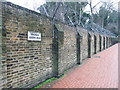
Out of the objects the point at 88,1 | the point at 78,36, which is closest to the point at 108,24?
the point at 88,1

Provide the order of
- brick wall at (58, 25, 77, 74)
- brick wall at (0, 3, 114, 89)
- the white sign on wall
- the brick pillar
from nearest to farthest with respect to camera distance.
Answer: brick wall at (0, 3, 114, 89) → the white sign on wall → the brick pillar → brick wall at (58, 25, 77, 74)

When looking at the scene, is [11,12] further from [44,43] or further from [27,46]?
[44,43]

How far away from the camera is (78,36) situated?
7539 mm

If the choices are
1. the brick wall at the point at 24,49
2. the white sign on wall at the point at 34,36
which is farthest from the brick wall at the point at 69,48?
the white sign on wall at the point at 34,36

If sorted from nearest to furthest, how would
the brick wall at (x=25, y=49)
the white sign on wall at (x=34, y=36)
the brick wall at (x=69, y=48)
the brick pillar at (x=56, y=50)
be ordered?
the brick wall at (x=25, y=49), the white sign on wall at (x=34, y=36), the brick pillar at (x=56, y=50), the brick wall at (x=69, y=48)

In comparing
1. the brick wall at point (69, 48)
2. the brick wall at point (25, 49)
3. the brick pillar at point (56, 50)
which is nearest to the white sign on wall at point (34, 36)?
the brick wall at point (25, 49)

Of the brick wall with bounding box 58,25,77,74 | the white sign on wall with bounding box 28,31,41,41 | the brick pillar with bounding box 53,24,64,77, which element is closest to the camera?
the white sign on wall with bounding box 28,31,41,41

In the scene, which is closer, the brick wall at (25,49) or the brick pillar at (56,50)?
the brick wall at (25,49)

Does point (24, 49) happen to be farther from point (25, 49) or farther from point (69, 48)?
point (69, 48)

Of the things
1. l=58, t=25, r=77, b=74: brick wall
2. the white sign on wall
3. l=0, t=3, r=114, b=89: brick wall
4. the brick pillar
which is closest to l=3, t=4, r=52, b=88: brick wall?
l=0, t=3, r=114, b=89: brick wall

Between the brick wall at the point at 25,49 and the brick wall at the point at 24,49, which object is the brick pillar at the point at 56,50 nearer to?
the brick wall at the point at 25,49

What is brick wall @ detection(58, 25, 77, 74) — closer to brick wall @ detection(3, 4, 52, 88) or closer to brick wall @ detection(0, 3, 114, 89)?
brick wall @ detection(0, 3, 114, 89)

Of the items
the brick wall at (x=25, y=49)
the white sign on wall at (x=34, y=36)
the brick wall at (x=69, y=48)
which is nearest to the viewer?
the brick wall at (x=25, y=49)

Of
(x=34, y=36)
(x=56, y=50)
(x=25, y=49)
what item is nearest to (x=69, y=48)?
(x=56, y=50)
